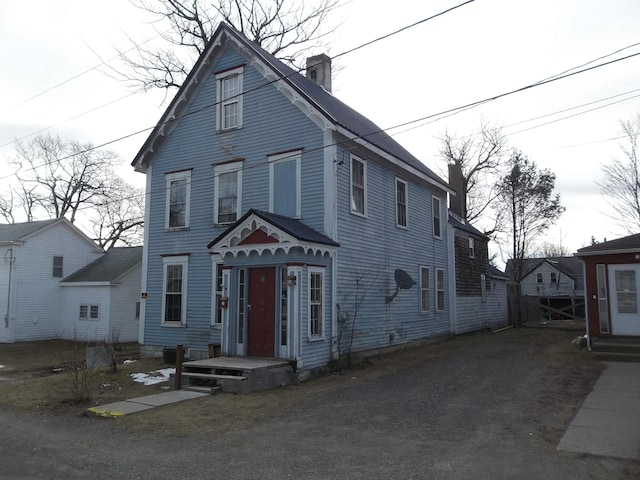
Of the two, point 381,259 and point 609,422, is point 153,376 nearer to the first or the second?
point 381,259

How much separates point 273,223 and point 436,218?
9888 millimetres

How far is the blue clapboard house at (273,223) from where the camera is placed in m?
12.0

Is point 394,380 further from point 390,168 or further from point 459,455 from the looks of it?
point 390,168

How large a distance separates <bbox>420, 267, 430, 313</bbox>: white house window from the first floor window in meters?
8.11

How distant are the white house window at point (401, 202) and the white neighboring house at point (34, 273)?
17.8m

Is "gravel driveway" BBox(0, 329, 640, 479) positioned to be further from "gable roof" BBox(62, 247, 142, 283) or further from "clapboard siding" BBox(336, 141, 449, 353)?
"gable roof" BBox(62, 247, 142, 283)

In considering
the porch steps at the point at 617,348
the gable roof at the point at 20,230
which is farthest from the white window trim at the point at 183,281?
the gable roof at the point at 20,230

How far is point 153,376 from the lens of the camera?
1219 centimetres

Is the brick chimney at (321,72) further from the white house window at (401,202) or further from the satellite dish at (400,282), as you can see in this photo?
the satellite dish at (400,282)

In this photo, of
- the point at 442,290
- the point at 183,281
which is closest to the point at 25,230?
the point at 183,281

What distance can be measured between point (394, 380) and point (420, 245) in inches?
303

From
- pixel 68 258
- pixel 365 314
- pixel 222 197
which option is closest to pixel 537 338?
pixel 365 314

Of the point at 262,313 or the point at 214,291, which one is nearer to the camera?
the point at 262,313

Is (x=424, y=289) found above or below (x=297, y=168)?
below
